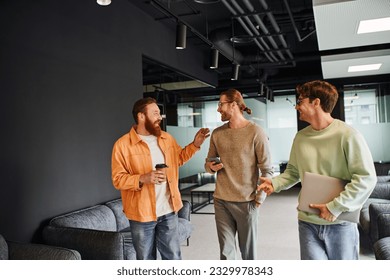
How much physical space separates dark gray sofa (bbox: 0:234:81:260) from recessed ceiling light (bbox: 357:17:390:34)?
3750 mm

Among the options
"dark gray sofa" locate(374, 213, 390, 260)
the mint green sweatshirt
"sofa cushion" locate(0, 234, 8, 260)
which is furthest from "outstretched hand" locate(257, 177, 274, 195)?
"sofa cushion" locate(0, 234, 8, 260)

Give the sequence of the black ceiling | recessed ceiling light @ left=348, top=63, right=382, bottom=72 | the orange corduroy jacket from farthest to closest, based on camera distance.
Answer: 1. recessed ceiling light @ left=348, top=63, right=382, bottom=72
2. the black ceiling
3. the orange corduroy jacket

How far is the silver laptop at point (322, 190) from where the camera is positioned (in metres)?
1.54

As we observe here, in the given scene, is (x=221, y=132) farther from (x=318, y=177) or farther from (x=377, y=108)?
(x=377, y=108)

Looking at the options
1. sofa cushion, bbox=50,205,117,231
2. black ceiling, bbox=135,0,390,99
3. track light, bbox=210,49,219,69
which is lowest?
sofa cushion, bbox=50,205,117,231

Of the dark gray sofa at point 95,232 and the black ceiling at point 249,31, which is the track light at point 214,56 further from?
the dark gray sofa at point 95,232

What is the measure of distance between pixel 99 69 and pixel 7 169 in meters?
1.62

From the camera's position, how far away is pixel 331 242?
5.30ft

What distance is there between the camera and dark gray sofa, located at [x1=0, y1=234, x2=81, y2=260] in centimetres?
217

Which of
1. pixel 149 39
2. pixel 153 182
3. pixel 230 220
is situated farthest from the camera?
pixel 149 39

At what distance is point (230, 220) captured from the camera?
2.23 m

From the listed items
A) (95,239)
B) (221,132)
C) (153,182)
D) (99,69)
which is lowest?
(95,239)

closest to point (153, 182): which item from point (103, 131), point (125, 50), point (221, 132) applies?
point (221, 132)

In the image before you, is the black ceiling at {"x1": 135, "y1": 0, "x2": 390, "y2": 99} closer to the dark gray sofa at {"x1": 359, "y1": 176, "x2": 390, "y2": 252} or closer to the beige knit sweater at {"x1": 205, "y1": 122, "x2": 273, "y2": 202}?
the beige knit sweater at {"x1": 205, "y1": 122, "x2": 273, "y2": 202}
